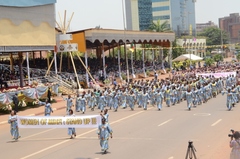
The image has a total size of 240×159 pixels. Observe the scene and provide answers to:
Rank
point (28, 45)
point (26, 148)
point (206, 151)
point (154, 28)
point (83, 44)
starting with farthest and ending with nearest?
point (154, 28)
point (83, 44)
point (28, 45)
point (26, 148)
point (206, 151)

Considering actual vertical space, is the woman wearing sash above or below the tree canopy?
below

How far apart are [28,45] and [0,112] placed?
23.4 feet

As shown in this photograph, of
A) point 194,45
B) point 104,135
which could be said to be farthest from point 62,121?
point 194,45

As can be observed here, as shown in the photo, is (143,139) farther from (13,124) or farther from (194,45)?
(194,45)

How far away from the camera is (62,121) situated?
1752 centimetres

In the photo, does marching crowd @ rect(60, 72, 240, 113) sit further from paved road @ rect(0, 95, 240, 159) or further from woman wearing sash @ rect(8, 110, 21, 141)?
woman wearing sash @ rect(8, 110, 21, 141)

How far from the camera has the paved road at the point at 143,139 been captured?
14.6 meters

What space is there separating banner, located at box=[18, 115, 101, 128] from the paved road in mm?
671

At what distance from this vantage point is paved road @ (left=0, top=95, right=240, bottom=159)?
47.9 feet

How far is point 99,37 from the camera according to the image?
145 feet

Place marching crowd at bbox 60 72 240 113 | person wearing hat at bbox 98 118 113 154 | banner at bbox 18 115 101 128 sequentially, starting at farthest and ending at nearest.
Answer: marching crowd at bbox 60 72 240 113 → banner at bbox 18 115 101 128 → person wearing hat at bbox 98 118 113 154

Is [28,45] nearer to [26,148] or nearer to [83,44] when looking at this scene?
[83,44]

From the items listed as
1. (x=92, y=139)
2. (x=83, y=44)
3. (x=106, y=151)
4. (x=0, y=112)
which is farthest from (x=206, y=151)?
(x=83, y=44)

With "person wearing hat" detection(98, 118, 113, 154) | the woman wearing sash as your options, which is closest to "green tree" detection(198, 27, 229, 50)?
the woman wearing sash
